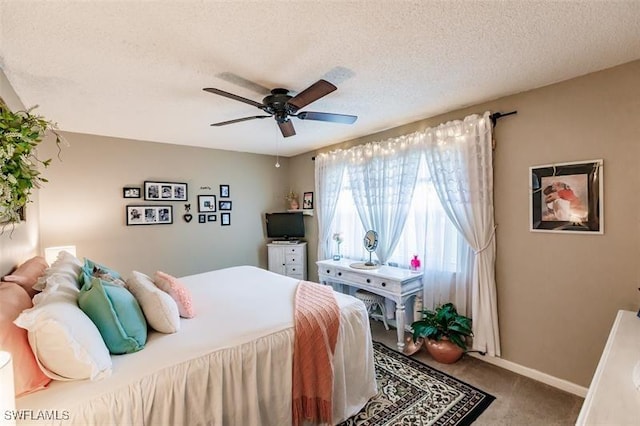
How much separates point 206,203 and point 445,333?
369 centimetres

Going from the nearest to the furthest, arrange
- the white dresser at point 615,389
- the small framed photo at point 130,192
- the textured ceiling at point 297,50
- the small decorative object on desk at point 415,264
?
1. the white dresser at point 615,389
2. the textured ceiling at point 297,50
3. the small decorative object on desk at point 415,264
4. the small framed photo at point 130,192

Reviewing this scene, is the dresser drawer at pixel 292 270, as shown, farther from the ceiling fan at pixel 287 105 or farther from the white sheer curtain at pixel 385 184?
the ceiling fan at pixel 287 105

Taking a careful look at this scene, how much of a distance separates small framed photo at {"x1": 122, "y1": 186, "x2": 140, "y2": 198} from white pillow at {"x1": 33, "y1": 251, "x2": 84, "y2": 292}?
5.15 feet

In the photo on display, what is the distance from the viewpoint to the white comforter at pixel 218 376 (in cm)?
127

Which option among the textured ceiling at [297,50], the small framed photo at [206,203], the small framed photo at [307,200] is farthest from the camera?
the small framed photo at [307,200]

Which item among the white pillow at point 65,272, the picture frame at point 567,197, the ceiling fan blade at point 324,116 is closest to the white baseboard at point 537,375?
the picture frame at point 567,197

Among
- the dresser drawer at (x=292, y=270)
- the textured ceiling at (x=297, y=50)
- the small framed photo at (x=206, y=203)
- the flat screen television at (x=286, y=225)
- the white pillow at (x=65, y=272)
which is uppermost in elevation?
the textured ceiling at (x=297, y=50)

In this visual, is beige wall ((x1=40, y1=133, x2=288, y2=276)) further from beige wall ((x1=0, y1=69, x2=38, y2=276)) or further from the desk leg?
the desk leg

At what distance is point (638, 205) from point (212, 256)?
474 cm

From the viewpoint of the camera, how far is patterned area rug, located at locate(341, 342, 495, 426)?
6.80 feet

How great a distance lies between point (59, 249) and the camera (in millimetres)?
3158

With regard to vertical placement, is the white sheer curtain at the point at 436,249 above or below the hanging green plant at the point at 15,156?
below

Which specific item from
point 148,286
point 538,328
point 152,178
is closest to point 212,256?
point 152,178

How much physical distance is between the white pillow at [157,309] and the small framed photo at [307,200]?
10.6ft
